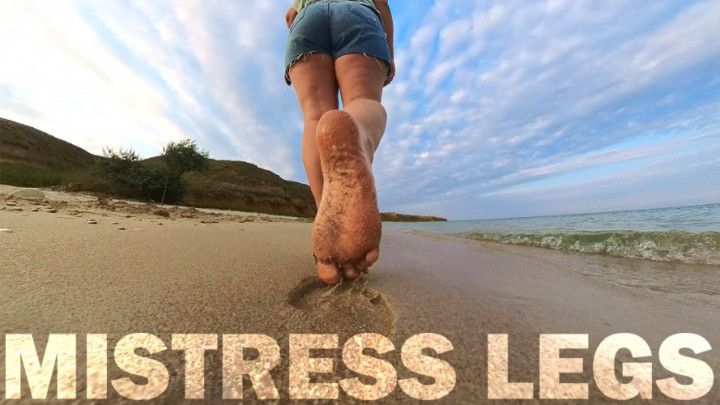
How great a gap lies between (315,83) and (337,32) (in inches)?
9.8

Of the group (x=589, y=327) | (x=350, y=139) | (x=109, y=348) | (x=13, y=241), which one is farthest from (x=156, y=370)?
(x=13, y=241)

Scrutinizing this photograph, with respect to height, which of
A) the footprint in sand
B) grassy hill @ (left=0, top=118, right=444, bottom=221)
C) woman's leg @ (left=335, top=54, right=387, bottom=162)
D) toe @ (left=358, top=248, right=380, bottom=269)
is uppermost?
grassy hill @ (left=0, top=118, right=444, bottom=221)

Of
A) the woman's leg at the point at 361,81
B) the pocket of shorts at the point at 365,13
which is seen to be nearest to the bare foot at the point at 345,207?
the woman's leg at the point at 361,81

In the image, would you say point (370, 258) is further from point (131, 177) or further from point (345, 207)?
point (131, 177)

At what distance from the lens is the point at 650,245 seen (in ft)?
10.8

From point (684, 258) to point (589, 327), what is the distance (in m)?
2.97

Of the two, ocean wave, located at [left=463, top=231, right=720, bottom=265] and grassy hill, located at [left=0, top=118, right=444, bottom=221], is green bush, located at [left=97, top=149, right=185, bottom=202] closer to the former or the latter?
grassy hill, located at [left=0, top=118, right=444, bottom=221]

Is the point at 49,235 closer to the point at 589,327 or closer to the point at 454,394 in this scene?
the point at 454,394

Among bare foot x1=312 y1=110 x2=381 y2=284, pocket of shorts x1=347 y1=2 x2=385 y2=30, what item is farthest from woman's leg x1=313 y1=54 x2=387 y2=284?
pocket of shorts x1=347 y1=2 x2=385 y2=30

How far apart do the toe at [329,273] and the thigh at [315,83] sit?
756 millimetres

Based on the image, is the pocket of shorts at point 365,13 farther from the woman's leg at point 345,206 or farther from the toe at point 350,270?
the toe at point 350,270

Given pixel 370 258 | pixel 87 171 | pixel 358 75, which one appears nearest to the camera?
pixel 370 258

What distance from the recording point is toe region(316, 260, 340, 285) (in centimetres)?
95

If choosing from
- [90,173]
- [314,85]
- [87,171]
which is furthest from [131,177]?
[314,85]
